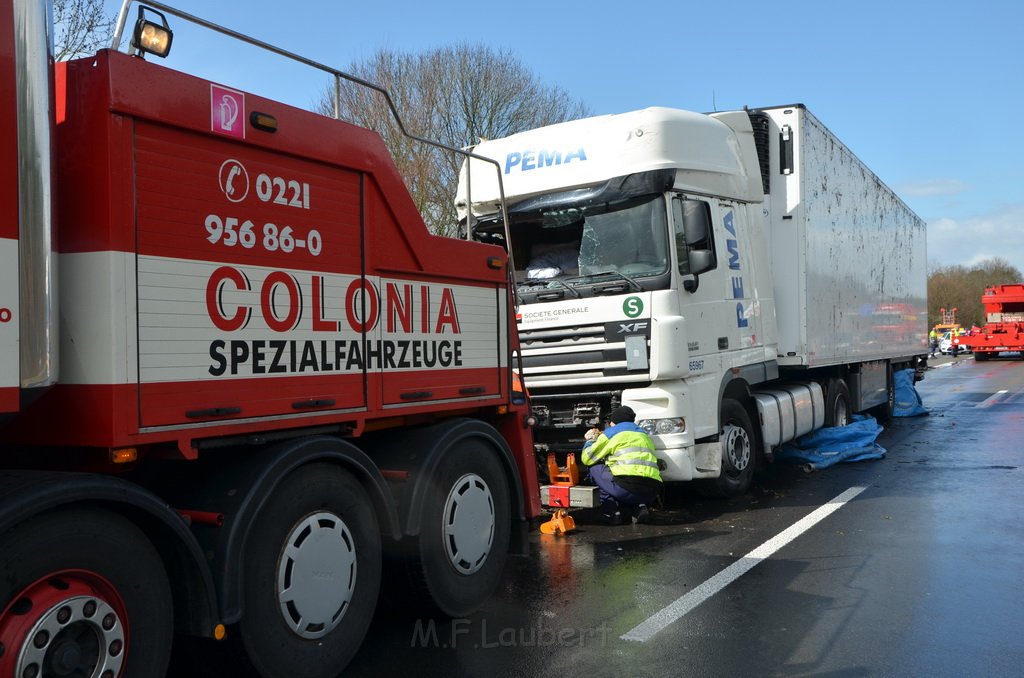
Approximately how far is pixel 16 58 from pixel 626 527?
611 cm

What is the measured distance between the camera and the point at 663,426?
25.5 feet

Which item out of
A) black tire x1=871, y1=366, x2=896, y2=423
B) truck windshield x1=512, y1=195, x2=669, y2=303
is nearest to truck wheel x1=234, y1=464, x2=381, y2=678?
truck windshield x1=512, y1=195, x2=669, y2=303

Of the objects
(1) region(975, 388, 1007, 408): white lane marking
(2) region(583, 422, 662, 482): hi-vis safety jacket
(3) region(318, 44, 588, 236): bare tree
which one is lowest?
(1) region(975, 388, 1007, 408): white lane marking

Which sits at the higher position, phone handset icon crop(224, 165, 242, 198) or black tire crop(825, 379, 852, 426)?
phone handset icon crop(224, 165, 242, 198)

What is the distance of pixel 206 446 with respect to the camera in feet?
11.4

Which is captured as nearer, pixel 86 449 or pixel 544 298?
pixel 86 449

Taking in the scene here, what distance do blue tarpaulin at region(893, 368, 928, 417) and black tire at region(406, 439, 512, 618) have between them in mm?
13194

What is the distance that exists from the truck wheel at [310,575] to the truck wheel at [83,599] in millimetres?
467

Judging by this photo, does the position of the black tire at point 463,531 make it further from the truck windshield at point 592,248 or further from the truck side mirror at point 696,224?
the truck side mirror at point 696,224

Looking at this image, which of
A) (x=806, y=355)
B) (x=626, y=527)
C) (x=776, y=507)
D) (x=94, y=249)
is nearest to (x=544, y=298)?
(x=626, y=527)

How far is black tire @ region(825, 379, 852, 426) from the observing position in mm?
11974

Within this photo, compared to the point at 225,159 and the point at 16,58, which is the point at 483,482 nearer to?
the point at 225,159

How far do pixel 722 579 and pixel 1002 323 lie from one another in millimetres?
42969

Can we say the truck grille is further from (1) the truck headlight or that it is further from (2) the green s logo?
(1) the truck headlight
